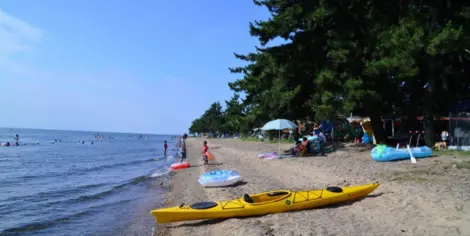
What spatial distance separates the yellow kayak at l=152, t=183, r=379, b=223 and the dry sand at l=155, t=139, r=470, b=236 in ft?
0.62

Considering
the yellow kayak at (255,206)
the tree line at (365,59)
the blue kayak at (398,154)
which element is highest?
the tree line at (365,59)

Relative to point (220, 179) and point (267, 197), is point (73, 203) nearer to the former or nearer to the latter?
point (220, 179)

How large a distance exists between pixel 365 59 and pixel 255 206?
43.0 ft

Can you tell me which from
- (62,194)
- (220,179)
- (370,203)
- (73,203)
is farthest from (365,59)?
(62,194)

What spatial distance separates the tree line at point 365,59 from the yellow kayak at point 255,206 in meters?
8.50

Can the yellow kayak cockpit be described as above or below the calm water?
above

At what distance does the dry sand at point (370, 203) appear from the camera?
22.4 feet

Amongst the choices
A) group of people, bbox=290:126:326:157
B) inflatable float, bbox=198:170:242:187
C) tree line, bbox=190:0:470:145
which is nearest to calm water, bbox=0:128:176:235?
inflatable float, bbox=198:170:242:187

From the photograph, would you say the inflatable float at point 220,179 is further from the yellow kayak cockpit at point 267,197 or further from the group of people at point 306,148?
the group of people at point 306,148

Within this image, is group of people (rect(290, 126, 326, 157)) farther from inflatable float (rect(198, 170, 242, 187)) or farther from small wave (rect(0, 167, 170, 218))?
small wave (rect(0, 167, 170, 218))


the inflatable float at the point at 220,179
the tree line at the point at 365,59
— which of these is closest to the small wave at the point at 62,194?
the inflatable float at the point at 220,179

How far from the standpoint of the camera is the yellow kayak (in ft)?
27.4

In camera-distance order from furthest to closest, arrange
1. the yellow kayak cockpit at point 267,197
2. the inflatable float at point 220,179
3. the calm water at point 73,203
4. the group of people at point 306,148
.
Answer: the group of people at point 306,148
the inflatable float at point 220,179
the calm water at point 73,203
the yellow kayak cockpit at point 267,197

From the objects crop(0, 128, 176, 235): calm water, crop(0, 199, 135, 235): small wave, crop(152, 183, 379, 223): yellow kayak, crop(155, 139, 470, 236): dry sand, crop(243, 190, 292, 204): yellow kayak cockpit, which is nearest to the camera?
crop(155, 139, 470, 236): dry sand
